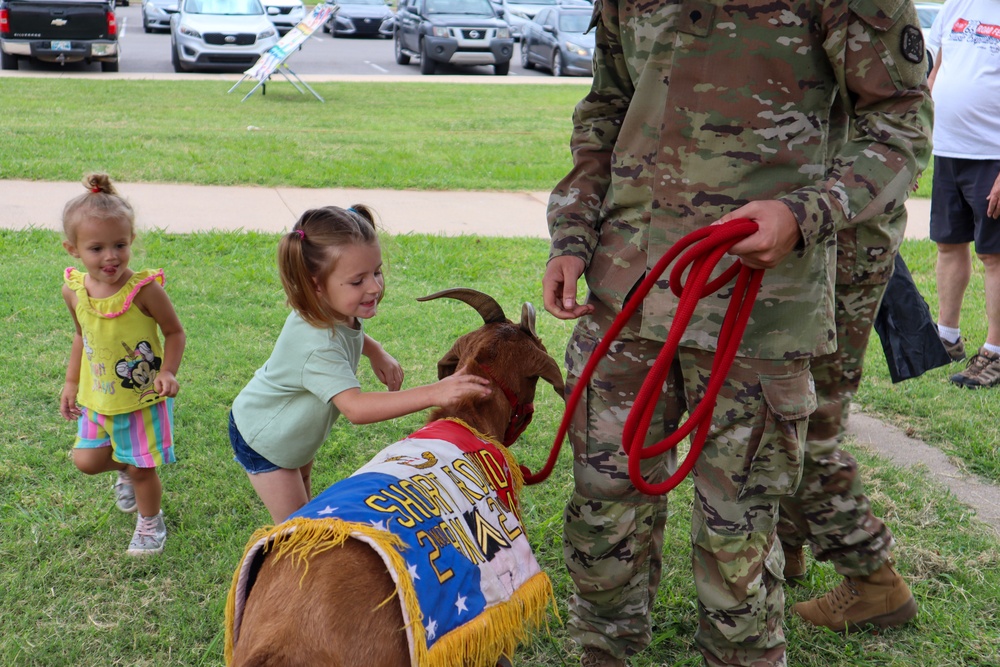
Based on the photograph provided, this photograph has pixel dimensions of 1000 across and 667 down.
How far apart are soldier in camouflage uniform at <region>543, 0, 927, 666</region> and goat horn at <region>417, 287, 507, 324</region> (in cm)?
31

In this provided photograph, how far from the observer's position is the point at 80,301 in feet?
12.0

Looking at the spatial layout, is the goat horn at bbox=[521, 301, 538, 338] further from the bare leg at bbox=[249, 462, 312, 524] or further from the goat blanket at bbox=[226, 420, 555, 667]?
the bare leg at bbox=[249, 462, 312, 524]

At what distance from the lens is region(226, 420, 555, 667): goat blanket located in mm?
2215

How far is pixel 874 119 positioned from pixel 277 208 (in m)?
6.87

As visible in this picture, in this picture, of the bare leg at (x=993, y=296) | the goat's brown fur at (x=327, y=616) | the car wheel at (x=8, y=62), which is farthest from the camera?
the car wheel at (x=8, y=62)

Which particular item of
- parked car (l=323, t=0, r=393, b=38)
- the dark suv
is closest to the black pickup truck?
the dark suv

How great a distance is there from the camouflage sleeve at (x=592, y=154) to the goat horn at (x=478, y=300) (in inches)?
13.7

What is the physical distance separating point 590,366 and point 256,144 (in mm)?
9233

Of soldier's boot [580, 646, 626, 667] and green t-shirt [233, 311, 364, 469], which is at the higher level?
green t-shirt [233, 311, 364, 469]

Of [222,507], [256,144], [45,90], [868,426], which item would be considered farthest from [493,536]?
[45,90]

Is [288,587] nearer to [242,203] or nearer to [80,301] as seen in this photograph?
[80,301]

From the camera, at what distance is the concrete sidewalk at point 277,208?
794 centimetres

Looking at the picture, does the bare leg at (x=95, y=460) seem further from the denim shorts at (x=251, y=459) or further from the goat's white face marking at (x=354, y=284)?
the goat's white face marking at (x=354, y=284)

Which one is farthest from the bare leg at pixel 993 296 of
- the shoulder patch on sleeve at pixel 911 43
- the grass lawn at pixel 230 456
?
the shoulder patch on sleeve at pixel 911 43
